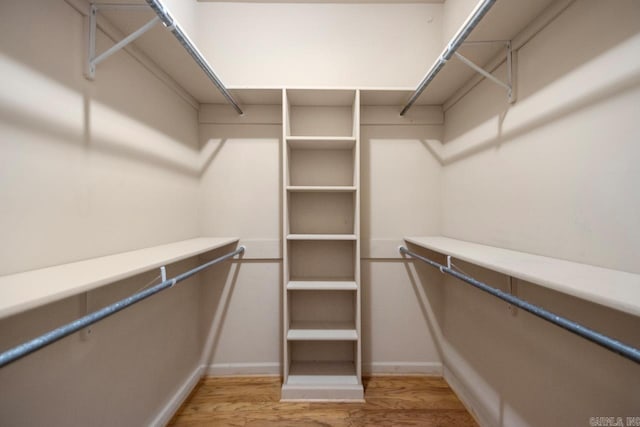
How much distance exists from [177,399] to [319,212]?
1.49 metres

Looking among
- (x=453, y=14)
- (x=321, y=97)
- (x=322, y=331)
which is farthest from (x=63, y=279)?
(x=453, y=14)

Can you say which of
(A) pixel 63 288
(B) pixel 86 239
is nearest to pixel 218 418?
(B) pixel 86 239

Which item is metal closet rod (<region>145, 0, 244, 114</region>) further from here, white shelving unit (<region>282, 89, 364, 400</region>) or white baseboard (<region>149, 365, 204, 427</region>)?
white baseboard (<region>149, 365, 204, 427</region>)

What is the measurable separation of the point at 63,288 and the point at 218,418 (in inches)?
53.8

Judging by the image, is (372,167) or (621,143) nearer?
(621,143)

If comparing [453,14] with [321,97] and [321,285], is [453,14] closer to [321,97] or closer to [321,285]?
A: [321,97]

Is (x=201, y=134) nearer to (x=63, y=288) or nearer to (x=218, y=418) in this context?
(x=63, y=288)

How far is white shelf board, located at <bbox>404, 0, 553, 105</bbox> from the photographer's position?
1031 mm

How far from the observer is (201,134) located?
1896 millimetres

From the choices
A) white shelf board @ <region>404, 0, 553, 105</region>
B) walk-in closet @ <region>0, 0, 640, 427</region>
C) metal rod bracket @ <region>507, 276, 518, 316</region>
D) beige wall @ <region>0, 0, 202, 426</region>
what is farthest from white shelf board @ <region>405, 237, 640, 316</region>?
beige wall @ <region>0, 0, 202, 426</region>

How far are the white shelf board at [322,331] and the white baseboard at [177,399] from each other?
0.75 m

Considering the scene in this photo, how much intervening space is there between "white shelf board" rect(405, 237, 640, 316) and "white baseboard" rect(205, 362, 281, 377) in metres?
1.59

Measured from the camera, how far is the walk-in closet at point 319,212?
786 mm

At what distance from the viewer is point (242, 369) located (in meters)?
1.87
